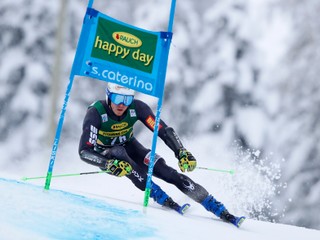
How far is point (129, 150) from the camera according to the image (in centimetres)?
534

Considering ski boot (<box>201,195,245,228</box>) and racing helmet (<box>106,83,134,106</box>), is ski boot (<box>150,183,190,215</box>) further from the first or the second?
racing helmet (<box>106,83,134,106</box>)

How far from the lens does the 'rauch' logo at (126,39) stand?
447 centimetres

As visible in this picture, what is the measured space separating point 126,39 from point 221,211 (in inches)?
73.6

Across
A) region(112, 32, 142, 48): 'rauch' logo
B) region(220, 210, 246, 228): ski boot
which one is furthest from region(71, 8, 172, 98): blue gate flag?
region(220, 210, 246, 228): ski boot

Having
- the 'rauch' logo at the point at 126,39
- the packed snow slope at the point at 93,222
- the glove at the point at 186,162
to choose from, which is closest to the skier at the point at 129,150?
the glove at the point at 186,162

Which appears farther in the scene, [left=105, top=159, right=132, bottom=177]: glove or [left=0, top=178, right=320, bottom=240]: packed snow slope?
[left=105, top=159, right=132, bottom=177]: glove

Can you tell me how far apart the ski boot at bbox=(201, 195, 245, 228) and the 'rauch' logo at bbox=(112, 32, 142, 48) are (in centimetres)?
165

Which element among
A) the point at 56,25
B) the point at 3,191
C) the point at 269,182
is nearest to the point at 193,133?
Answer: the point at 269,182

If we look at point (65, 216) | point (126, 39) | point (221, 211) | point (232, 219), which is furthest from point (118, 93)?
point (65, 216)

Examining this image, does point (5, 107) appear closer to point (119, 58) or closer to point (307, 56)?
point (307, 56)

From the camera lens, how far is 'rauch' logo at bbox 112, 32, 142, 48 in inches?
176

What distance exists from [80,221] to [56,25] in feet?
32.0

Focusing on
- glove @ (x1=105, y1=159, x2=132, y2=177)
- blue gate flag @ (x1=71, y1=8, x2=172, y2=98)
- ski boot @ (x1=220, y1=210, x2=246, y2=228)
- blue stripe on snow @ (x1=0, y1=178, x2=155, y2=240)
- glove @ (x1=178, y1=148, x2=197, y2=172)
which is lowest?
blue stripe on snow @ (x1=0, y1=178, x2=155, y2=240)

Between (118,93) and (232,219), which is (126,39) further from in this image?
(232,219)
